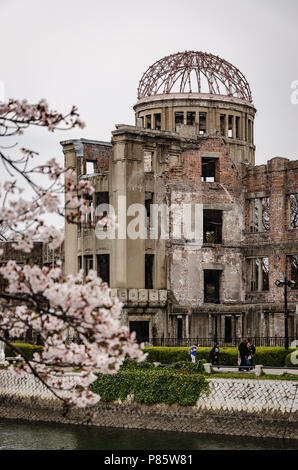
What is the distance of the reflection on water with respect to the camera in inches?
1094

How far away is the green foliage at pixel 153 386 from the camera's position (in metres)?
31.1

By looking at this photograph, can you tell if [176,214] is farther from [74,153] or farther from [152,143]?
[74,153]

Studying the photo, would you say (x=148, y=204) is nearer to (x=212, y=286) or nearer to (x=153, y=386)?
(x=212, y=286)

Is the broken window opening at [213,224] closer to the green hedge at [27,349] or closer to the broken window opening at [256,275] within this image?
the broken window opening at [256,275]

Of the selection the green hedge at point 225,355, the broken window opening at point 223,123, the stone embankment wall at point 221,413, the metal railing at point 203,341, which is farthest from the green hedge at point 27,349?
the broken window opening at point 223,123

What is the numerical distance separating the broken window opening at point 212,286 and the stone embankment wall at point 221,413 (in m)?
17.9

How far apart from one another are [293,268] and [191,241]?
21.3ft

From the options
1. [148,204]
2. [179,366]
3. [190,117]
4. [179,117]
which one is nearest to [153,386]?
[179,366]

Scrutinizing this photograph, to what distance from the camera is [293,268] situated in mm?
51312

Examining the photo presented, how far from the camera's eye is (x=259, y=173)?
51.2m

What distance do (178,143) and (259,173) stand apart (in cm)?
519

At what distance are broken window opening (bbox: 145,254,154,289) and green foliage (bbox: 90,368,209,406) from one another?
15.1m

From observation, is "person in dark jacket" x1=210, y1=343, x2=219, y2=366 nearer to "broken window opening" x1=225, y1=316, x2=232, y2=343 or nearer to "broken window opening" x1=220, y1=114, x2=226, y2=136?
"broken window opening" x1=225, y1=316, x2=232, y2=343

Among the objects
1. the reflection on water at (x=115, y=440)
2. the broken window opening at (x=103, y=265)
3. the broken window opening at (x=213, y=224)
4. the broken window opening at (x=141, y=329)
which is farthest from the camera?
the broken window opening at (x=213, y=224)
